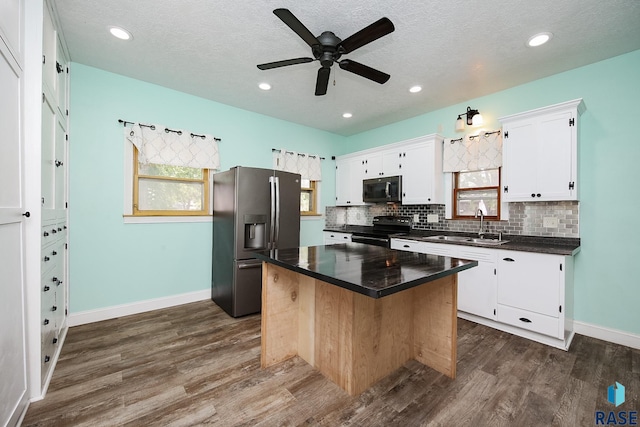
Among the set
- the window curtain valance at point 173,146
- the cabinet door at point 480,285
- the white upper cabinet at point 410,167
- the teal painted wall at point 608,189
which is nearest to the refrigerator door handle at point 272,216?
the window curtain valance at point 173,146

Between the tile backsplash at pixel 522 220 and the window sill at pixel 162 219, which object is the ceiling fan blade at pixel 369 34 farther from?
the window sill at pixel 162 219

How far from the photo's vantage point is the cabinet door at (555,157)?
2607mm

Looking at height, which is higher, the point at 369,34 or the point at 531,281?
the point at 369,34

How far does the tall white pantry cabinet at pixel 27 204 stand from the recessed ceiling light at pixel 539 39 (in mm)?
3522

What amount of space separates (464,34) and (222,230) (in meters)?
3.18

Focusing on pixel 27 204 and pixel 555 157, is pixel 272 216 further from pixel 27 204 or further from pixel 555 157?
pixel 555 157

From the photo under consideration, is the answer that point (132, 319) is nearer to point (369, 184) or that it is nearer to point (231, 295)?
point (231, 295)

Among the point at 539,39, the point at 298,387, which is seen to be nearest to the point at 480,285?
the point at 298,387

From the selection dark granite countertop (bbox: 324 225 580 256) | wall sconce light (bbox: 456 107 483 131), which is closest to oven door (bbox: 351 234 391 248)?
dark granite countertop (bbox: 324 225 580 256)

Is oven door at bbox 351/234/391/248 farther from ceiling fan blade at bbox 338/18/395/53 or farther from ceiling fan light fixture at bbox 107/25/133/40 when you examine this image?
ceiling fan light fixture at bbox 107/25/133/40

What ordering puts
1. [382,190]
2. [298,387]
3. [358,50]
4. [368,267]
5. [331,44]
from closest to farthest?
[368,267] < [298,387] < [331,44] < [358,50] < [382,190]

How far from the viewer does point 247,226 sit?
319cm

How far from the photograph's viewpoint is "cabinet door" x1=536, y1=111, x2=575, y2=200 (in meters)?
2.61

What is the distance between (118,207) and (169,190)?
582 millimetres
